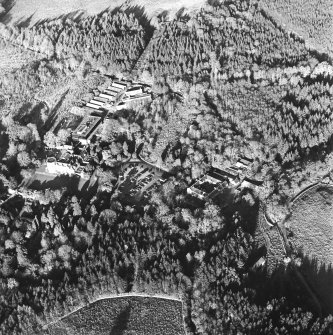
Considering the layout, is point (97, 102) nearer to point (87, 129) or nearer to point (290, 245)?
point (87, 129)

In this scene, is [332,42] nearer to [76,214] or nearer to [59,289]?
[76,214]

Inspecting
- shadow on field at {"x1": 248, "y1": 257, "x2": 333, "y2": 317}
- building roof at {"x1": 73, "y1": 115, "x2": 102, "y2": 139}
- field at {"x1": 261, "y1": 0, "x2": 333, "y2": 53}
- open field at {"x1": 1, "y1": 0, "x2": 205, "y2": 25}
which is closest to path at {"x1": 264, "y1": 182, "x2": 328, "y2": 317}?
shadow on field at {"x1": 248, "y1": 257, "x2": 333, "y2": 317}

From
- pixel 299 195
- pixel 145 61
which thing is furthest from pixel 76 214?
pixel 145 61

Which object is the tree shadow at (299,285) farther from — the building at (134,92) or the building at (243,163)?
the building at (134,92)

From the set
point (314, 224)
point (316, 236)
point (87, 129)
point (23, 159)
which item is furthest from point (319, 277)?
point (23, 159)

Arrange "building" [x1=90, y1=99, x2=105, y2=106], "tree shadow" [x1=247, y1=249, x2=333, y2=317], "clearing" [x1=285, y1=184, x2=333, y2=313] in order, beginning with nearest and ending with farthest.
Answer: "tree shadow" [x1=247, y1=249, x2=333, y2=317]
"clearing" [x1=285, y1=184, x2=333, y2=313]
"building" [x1=90, y1=99, x2=105, y2=106]

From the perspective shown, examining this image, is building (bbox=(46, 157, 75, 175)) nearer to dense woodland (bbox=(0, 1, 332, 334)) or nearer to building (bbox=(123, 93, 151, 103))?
dense woodland (bbox=(0, 1, 332, 334))
